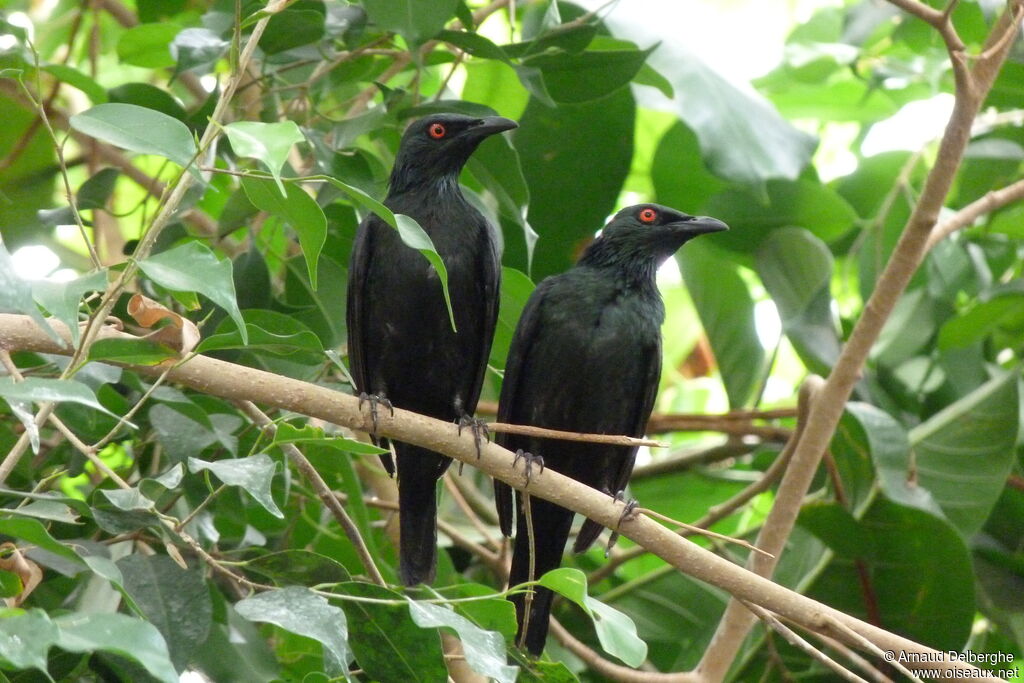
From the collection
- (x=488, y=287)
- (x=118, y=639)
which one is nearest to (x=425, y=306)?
(x=488, y=287)

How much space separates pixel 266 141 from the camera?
5.90ft

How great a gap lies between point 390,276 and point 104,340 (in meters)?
1.50

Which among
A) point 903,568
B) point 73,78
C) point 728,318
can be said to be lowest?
point 903,568

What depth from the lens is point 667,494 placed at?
5.08 meters

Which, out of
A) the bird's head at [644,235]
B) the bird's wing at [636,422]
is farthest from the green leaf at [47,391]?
the bird's head at [644,235]

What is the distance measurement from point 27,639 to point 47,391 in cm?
35

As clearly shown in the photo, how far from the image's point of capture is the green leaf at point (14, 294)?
1649 mm

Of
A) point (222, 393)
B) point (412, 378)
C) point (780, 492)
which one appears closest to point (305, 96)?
point (412, 378)

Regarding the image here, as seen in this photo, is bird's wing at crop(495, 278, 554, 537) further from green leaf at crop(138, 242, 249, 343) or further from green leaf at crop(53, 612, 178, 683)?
green leaf at crop(53, 612, 178, 683)

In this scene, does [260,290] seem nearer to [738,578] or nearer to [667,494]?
[738,578]

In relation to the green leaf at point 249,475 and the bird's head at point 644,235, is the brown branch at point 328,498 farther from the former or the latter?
the bird's head at point 644,235

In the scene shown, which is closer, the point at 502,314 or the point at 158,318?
the point at 158,318

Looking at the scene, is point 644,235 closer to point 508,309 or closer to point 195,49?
point 508,309

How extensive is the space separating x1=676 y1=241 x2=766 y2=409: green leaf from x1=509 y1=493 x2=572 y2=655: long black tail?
1358mm
